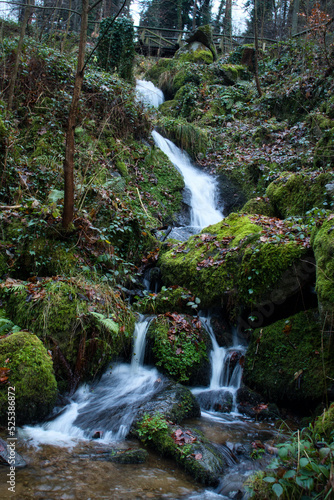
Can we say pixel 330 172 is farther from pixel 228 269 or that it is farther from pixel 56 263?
pixel 56 263

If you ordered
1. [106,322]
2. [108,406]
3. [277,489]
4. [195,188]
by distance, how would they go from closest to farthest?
[277,489] → [108,406] → [106,322] → [195,188]

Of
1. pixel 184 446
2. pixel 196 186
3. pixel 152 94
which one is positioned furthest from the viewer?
pixel 152 94

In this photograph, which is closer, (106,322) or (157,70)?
(106,322)

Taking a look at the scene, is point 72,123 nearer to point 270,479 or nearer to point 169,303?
point 169,303

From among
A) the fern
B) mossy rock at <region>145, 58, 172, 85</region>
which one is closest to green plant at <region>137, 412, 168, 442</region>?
the fern

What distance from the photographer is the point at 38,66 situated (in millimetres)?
9492

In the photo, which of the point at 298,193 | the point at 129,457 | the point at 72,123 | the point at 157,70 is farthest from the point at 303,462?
the point at 157,70

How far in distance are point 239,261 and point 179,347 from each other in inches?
74.1

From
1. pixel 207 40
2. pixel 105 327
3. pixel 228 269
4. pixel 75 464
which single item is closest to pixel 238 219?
pixel 228 269

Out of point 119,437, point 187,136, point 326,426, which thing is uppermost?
point 187,136

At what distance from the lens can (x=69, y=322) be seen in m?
4.80

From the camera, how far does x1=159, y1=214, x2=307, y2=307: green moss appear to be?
542 cm

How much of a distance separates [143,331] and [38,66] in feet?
27.4

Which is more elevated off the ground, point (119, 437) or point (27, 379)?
point (27, 379)
